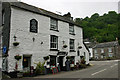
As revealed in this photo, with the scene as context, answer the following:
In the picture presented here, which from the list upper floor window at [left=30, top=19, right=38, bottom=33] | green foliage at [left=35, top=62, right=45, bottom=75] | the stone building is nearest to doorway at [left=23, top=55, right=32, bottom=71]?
green foliage at [left=35, top=62, right=45, bottom=75]

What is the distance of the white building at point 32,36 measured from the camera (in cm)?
1287

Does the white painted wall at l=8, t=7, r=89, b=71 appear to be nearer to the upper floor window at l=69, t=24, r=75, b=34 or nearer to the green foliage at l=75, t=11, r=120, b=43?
the upper floor window at l=69, t=24, r=75, b=34

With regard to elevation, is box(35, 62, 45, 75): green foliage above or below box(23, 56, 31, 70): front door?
below

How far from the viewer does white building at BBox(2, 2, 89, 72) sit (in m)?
12.9

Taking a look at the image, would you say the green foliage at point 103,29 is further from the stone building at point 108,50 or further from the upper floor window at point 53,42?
the upper floor window at point 53,42

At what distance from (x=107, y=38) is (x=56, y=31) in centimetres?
5803

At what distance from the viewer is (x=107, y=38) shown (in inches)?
2726

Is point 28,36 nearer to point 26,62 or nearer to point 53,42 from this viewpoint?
point 26,62

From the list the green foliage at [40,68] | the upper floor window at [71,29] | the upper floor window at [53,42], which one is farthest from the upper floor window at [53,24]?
the green foliage at [40,68]

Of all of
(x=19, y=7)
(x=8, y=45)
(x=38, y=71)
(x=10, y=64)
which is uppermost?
(x=19, y=7)

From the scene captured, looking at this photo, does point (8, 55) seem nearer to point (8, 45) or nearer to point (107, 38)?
point (8, 45)

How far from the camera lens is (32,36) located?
14508 millimetres

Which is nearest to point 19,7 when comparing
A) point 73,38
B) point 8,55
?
point 8,55

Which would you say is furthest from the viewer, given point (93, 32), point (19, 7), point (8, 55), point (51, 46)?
point (93, 32)
